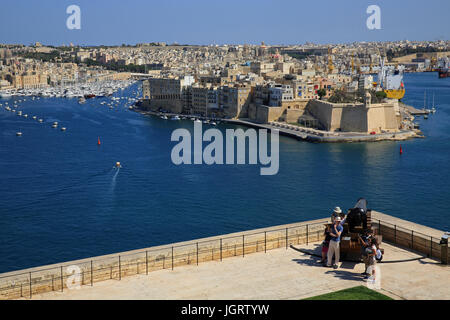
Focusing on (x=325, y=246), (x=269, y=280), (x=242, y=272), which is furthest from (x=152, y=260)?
(x=325, y=246)

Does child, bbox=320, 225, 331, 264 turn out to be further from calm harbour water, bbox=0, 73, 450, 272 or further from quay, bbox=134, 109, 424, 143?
quay, bbox=134, 109, 424, 143

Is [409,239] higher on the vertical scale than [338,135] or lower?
higher

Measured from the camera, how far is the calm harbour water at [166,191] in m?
9.21

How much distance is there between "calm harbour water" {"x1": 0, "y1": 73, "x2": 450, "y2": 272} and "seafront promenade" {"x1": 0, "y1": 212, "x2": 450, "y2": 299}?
14.2 feet

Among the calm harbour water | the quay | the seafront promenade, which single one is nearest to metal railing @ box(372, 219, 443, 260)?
the seafront promenade

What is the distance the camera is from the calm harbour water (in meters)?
9.21

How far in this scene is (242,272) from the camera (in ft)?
13.0

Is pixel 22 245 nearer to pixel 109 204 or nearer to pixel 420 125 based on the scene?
pixel 109 204

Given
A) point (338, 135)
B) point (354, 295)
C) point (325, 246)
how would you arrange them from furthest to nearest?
point (338, 135) → point (325, 246) → point (354, 295)

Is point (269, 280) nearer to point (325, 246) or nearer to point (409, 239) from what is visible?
point (325, 246)

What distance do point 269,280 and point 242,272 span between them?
23 cm

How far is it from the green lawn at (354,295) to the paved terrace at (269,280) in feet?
0.20

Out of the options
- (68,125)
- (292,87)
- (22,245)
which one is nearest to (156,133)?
(68,125)

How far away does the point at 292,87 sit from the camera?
25.8 meters
